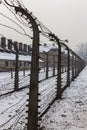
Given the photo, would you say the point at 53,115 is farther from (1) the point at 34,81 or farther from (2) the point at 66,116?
(1) the point at 34,81

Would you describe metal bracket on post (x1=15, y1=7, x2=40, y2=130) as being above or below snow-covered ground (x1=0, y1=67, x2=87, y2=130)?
above

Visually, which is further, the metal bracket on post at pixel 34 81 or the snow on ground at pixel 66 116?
the snow on ground at pixel 66 116

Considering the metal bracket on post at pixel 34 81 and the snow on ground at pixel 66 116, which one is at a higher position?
the metal bracket on post at pixel 34 81

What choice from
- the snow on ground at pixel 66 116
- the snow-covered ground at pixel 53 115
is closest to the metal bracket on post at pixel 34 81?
the snow-covered ground at pixel 53 115

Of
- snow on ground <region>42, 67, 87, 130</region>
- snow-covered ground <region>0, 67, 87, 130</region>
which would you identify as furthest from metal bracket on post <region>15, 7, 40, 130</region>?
snow on ground <region>42, 67, 87, 130</region>

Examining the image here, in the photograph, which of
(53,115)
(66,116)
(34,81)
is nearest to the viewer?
(34,81)

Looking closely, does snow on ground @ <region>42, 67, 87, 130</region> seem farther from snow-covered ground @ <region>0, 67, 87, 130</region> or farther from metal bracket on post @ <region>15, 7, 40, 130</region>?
metal bracket on post @ <region>15, 7, 40, 130</region>

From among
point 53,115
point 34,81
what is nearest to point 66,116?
point 53,115

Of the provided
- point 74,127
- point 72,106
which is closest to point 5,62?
point 72,106

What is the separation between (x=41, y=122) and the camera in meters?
7.97

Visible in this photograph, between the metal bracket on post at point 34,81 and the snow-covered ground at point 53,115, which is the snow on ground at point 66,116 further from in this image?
the metal bracket on post at point 34,81

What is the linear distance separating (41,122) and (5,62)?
4021 centimetres

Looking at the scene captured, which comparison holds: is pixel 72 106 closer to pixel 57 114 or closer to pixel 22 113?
pixel 57 114

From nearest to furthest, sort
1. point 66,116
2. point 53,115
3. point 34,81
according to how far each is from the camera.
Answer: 1. point 34,81
2. point 66,116
3. point 53,115
